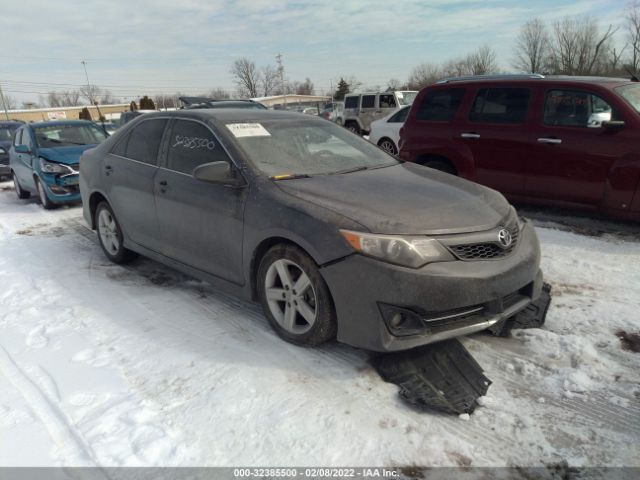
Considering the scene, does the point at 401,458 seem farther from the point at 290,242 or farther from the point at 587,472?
the point at 290,242

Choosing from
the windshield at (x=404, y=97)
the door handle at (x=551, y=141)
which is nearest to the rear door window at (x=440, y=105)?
the door handle at (x=551, y=141)

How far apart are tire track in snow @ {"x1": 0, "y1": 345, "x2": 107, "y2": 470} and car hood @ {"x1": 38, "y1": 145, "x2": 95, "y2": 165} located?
593cm

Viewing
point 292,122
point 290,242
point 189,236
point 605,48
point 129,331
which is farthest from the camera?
point 605,48

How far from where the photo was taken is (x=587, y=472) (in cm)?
215

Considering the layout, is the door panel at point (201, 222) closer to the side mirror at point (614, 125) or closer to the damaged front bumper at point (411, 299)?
the damaged front bumper at point (411, 299)

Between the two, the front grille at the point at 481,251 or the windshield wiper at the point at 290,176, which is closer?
the front grille at the point at 481,251

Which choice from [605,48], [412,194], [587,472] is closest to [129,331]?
[412,194]

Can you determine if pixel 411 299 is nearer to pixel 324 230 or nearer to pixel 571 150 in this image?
pixel 324 230

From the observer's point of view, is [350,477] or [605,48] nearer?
[350,477]

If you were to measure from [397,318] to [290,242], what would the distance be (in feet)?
2.83

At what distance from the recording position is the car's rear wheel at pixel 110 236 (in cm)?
505

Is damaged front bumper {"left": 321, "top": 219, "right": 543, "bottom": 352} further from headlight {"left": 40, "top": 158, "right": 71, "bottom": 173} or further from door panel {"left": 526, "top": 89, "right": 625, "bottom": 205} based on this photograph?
headlight {"left": 40, "top": 158, "right": 71, "bottom": 173}

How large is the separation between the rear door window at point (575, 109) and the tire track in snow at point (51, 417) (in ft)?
Result: 19.2

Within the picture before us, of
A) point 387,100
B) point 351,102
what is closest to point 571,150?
point 387,100
